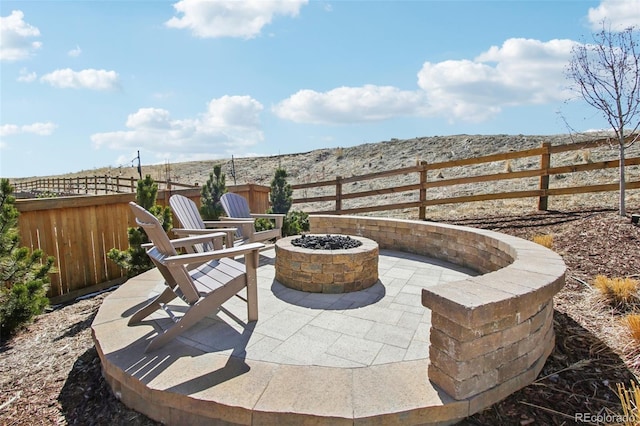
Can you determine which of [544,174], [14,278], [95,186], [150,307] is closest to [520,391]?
[150,307]

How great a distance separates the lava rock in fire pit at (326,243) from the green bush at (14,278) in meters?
2.57

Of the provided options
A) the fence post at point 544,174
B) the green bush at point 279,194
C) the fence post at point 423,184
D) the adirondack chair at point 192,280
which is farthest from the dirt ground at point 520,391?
the green bush at point 279,194

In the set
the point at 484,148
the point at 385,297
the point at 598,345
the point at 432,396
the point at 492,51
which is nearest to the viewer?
the point at 432,396

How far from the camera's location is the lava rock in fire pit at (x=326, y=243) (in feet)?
12.7

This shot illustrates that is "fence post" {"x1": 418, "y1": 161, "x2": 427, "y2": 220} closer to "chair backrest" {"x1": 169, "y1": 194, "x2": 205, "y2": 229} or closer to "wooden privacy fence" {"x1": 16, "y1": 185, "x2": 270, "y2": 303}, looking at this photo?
"chair backrest" {"x1": 169, "y1": 194, "x2": 205, "y2": 229}

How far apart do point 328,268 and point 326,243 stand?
0.53m

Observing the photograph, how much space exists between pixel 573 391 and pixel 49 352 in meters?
3.84

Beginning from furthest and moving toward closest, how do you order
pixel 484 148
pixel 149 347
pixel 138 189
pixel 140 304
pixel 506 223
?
pixel 484 148 < pixel 506 223 < pixel 138 189 < pixel 140 304 < pixel 149 347

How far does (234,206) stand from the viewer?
5406 mm

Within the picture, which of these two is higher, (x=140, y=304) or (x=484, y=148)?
(x=484, y=148)

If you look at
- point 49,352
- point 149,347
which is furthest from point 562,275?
point 49,352

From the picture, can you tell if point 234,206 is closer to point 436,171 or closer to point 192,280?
point 192,280

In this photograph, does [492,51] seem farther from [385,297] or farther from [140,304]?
[140,304]

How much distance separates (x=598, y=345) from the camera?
2.42m
